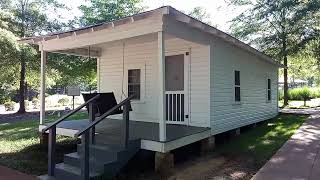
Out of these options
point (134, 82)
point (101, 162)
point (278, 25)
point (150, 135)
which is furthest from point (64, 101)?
point (101, 162)

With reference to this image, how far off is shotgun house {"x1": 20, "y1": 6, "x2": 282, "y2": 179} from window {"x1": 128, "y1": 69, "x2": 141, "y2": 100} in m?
0.03

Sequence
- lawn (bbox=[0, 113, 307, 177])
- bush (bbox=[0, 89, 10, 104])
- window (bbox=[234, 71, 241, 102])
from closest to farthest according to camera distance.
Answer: lawn (bbox=[0, 113, 307, 177]) < window (bbox=[234, 71, 241, 102]) < bush (bbox=[0, 89, 10, 104])

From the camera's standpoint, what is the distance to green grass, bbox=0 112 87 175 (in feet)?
22.8

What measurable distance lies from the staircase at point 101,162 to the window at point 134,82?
360 centimetres

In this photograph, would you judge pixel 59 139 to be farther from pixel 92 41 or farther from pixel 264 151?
pixel 264 151

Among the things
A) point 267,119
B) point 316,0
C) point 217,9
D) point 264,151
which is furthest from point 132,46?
point 217,9

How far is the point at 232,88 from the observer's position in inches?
377

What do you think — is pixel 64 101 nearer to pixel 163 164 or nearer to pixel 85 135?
pixel 163 164

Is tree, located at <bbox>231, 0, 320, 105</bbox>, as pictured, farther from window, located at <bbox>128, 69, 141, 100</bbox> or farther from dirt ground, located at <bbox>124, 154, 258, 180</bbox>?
dirt ground, located at <bbox>124, 154, 258, 180</bbox>

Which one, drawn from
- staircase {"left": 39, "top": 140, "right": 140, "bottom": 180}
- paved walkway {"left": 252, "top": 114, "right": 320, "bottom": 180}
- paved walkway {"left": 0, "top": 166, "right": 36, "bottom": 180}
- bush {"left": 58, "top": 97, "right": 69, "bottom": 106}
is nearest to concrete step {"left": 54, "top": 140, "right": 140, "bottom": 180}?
staircase {"left": 39, "top": 140, "right": 140, "bottom": 180}

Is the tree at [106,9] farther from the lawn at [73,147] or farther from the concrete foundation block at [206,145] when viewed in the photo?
the concrete foundation block at [206,145]

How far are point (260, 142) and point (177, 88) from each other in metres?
2.74

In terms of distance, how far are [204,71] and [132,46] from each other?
2731 millimetres

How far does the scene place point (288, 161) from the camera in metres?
6.88
